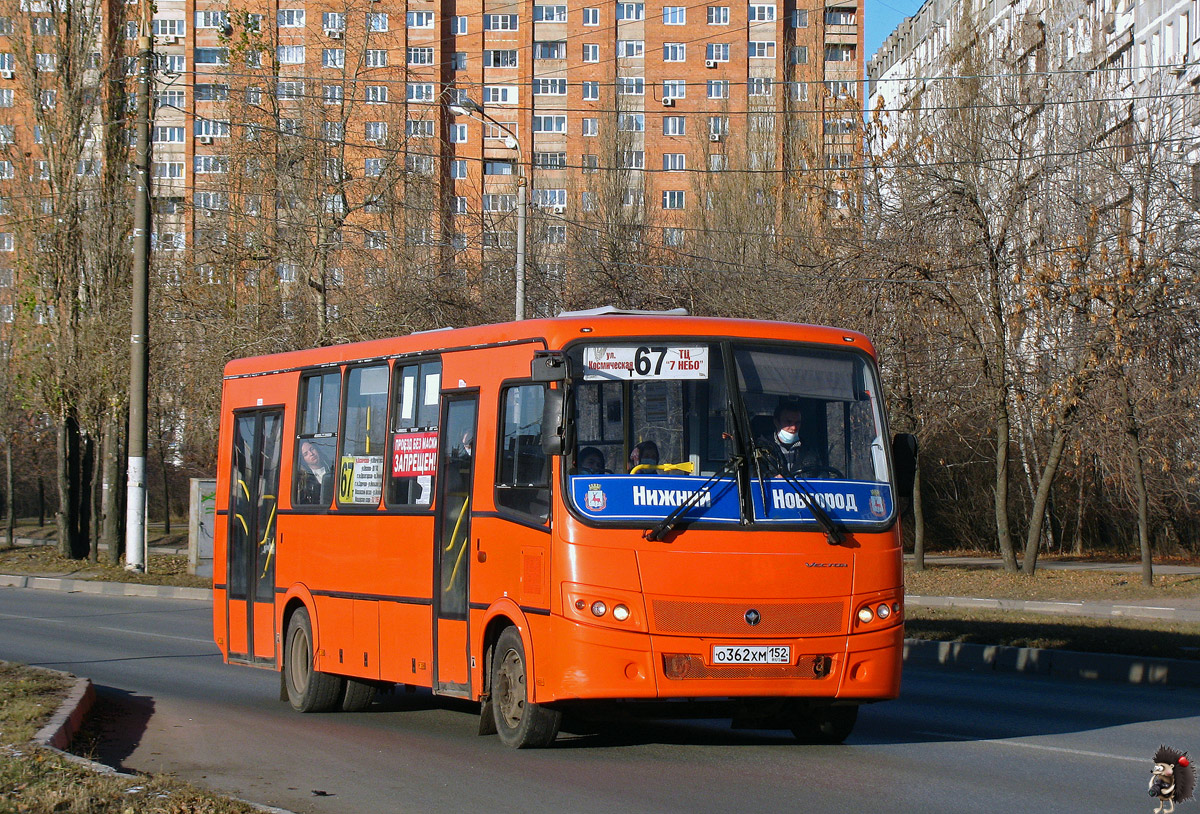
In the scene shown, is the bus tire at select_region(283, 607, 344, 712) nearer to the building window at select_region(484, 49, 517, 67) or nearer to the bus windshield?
the bus windshield

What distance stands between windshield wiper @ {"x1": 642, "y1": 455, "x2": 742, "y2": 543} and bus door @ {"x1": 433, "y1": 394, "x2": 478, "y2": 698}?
1.82 m

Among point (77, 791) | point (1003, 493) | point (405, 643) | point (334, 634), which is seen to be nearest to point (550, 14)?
point (1003, 493)

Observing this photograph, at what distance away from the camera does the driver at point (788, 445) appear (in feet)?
30.4

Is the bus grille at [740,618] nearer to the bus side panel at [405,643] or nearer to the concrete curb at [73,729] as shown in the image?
the bus side panel at [405,643]

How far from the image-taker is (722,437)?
923cm

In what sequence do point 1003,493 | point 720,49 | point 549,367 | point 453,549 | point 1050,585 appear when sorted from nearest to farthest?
point 549,367
point 453,549
point 1050,585
point 1003,493
point 720,49

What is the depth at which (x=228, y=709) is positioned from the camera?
1225 centimetres

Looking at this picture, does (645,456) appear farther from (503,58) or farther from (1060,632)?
(503,58)

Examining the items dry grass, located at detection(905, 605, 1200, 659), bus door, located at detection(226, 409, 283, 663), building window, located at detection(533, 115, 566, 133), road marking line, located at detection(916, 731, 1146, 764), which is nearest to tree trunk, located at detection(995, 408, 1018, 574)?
dry grass, located at detection(905, 605, 1200, 659)

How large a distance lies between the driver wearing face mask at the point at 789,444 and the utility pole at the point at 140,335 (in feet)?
67.5

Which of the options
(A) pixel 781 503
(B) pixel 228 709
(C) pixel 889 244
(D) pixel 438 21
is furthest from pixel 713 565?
(D) pixel 438 21

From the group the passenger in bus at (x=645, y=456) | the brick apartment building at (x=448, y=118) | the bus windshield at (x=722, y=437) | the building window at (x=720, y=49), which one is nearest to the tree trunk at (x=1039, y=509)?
the brick apartment building at (x=448, y=118)

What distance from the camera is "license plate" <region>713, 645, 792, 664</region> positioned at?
879 centimetres

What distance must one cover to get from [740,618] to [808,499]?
926 millimetres
